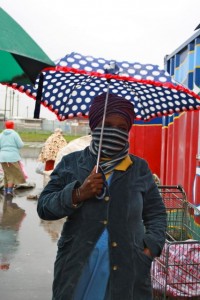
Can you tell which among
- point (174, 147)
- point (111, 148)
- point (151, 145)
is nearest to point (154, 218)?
point (111, 148)

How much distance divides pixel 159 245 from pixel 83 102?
5.02 feet

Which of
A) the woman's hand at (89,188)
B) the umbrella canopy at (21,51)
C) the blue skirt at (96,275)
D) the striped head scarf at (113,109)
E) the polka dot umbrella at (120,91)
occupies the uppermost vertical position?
the umbrella canopy at (21,51)

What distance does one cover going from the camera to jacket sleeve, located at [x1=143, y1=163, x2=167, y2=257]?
110 inches

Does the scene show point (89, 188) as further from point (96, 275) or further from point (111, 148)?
point (96, 275)

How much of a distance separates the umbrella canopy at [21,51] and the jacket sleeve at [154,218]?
3.02 feet

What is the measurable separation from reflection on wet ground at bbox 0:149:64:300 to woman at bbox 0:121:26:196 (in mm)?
1719

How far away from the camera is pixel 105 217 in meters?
2.62

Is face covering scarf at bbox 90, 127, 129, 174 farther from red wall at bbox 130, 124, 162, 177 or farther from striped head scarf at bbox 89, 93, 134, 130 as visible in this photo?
red wall at bbox 130, 124, 162, 177

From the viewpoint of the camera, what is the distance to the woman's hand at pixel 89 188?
2.55m

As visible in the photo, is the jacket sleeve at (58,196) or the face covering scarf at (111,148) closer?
the jacket sleeve at (58,196)

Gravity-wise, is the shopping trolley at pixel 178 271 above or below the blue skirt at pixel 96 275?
below

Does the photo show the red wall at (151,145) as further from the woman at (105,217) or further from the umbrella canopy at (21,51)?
the woman at (105,217)

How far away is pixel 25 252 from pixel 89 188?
4.15m

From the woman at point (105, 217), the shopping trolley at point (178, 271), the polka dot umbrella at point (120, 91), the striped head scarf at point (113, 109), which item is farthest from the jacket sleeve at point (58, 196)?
the shopping trolley at point (178, 271)
